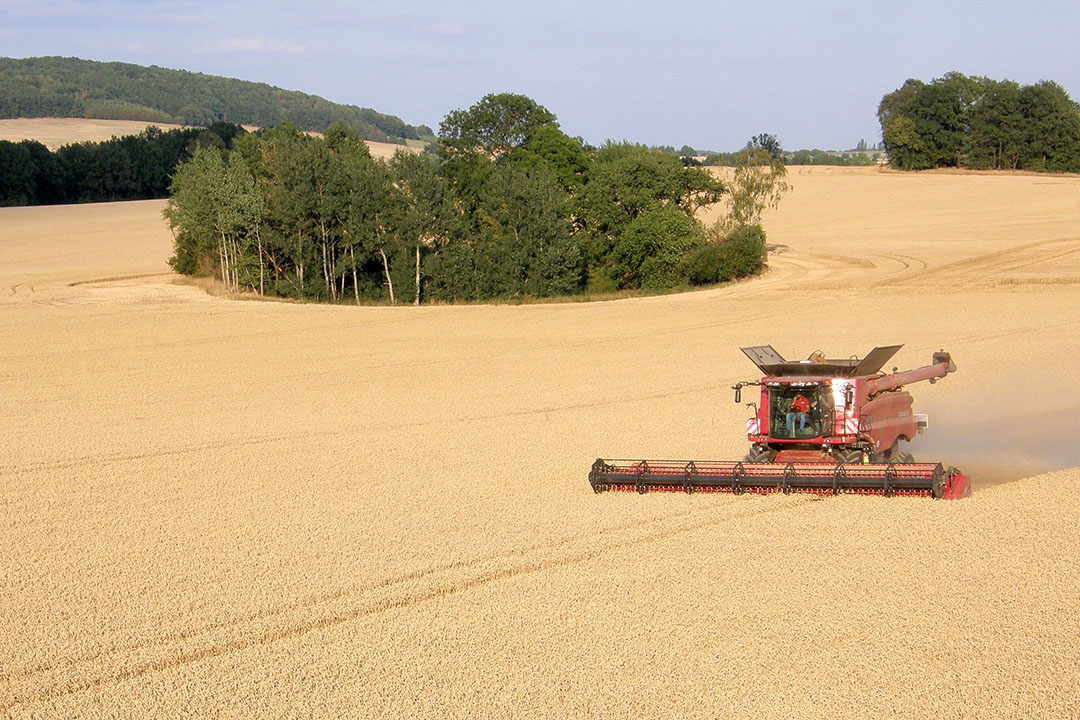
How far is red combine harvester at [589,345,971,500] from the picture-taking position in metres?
16.6

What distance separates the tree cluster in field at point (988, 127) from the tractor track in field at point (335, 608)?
4192 inches

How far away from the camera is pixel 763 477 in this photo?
→ 16844 mm

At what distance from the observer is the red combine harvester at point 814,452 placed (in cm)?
1661

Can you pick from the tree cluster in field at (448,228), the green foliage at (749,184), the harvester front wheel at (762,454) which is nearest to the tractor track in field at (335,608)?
the harvester front wheel at (762,454)

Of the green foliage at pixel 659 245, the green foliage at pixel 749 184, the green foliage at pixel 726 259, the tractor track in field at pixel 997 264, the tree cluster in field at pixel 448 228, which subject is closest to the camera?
the tractor track in field at pixel 997 264

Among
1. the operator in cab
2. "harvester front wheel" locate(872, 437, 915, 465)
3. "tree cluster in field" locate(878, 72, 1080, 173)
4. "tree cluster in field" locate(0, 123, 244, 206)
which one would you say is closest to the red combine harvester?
the operator in cab

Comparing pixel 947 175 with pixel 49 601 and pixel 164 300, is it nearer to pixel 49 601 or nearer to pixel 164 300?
pixel 164 300

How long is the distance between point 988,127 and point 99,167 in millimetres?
93186

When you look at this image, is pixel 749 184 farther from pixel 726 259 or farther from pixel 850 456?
pixel 850 456

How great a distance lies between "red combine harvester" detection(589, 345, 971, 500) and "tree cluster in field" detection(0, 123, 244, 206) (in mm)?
93821

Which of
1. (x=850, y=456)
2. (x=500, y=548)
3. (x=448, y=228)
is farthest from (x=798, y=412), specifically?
(x=448, y=228)

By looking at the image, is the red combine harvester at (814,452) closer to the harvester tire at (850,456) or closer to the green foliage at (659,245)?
the harvester tire at (850,456)

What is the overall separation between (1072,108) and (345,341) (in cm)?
9738

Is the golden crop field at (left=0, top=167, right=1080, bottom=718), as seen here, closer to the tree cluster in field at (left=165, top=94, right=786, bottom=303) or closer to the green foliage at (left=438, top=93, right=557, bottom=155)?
the tree cluster in field at (left=165, top=94, right=786, bottom=303)
